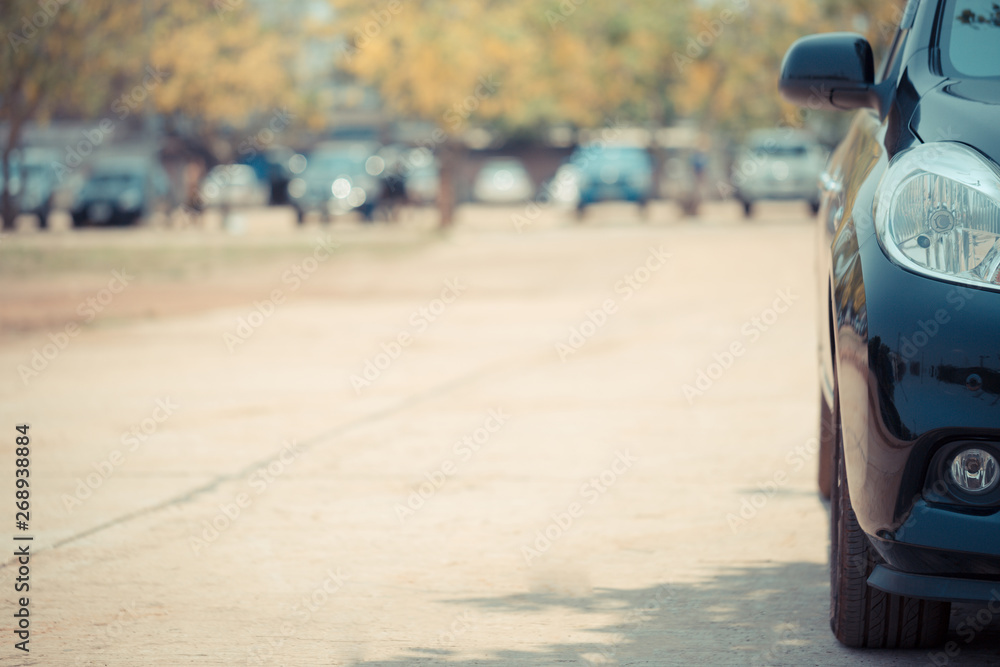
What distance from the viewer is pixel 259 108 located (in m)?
39.9

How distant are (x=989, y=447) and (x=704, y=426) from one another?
4268mm

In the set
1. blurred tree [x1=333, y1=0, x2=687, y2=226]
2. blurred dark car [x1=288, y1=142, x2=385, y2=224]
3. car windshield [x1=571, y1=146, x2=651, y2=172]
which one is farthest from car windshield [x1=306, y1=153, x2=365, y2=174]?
car windshield [x1=571, y1=146, x2=651, y2=172]

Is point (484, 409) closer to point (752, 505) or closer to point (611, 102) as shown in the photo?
point (752, 505)

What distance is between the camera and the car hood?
10.0 feet

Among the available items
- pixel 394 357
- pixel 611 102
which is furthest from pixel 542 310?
pixel 611 102
